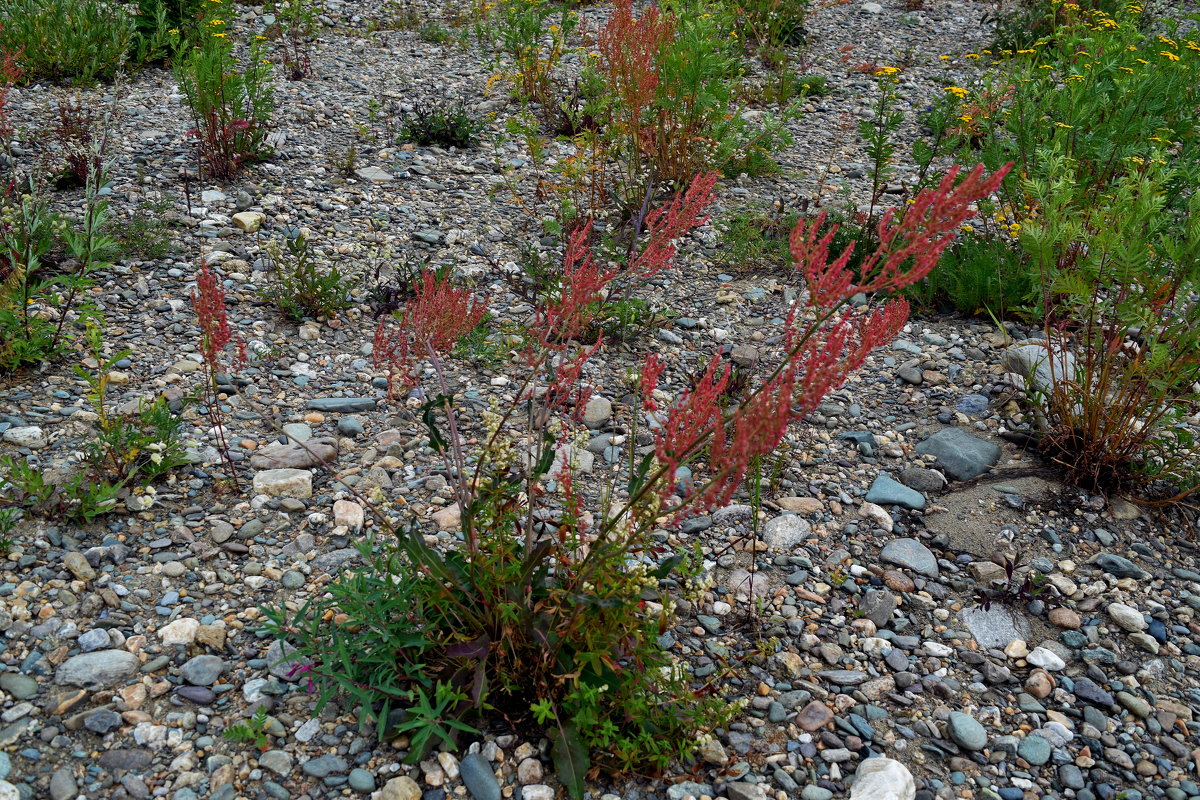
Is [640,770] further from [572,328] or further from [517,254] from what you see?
[517,254]

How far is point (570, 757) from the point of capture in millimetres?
2555

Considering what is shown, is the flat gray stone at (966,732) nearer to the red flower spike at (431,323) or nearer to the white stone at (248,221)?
the red flower spike at (431,323)

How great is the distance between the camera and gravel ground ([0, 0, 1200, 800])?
2666 mm

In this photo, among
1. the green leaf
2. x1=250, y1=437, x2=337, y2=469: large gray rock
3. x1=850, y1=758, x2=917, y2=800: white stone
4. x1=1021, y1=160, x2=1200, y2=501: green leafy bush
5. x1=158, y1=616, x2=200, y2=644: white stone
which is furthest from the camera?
x1=250, y1=437, x2=337, y2=469: large gray rock

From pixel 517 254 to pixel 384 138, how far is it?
204 centimetres

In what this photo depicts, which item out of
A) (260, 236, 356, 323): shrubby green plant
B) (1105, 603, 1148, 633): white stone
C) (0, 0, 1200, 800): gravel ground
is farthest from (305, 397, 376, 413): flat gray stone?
(1105, 603, 1148, 633): white stone

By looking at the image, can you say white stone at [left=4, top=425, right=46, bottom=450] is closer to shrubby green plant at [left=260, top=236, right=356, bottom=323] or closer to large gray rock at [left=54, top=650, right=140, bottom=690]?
large gray rock at [left=54, top=650, right=140, bottom=690]

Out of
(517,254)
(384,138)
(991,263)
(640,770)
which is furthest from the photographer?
(384,138)

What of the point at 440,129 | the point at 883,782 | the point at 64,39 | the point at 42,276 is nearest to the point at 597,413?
the point at 883,782

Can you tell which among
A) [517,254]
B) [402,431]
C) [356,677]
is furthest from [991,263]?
[356,677]

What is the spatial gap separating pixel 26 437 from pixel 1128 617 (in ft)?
14.6

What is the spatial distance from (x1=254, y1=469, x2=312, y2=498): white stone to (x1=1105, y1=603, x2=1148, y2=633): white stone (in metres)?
3.22

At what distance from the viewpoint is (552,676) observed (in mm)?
2670

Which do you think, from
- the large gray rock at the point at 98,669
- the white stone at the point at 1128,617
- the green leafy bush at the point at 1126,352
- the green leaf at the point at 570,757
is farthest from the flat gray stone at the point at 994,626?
the large gray rock at the point at 98,669
